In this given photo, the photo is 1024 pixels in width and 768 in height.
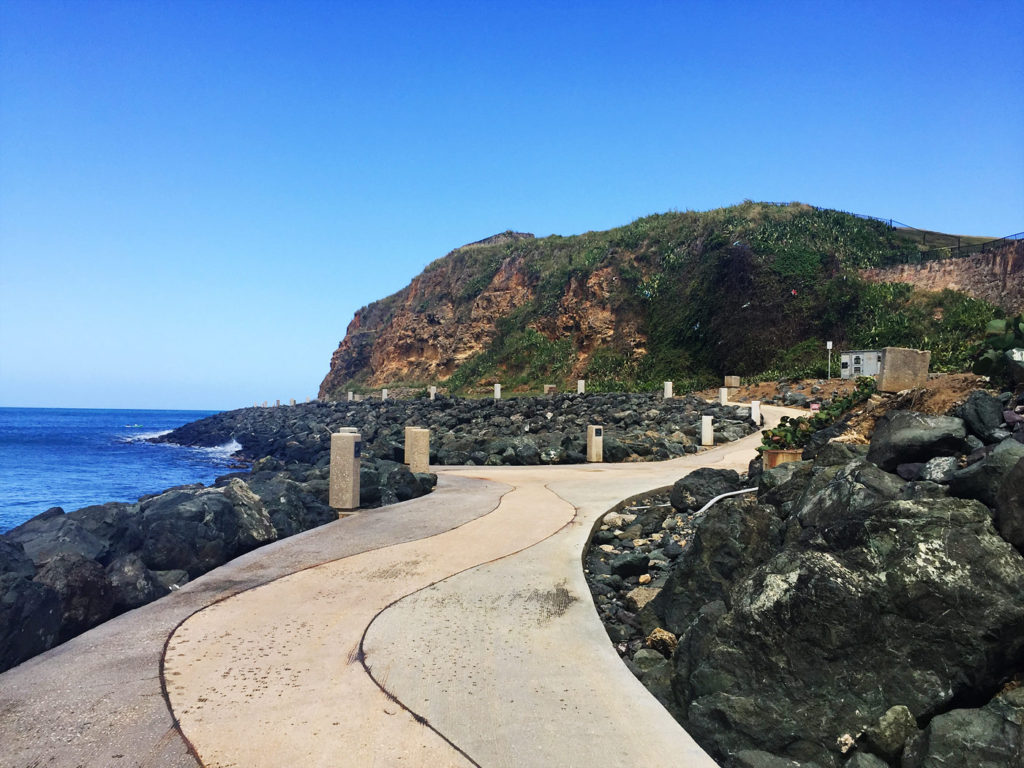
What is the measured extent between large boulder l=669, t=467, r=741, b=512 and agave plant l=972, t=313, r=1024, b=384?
3.44m

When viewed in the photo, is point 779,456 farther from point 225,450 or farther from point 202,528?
point 225,450

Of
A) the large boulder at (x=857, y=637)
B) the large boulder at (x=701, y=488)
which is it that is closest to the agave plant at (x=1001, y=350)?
the large boulder at (x=701, y=488)

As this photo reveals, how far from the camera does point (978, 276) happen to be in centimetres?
3347

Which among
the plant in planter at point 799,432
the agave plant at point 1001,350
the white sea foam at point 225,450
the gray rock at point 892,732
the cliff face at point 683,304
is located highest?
the cliff face at point 683,304

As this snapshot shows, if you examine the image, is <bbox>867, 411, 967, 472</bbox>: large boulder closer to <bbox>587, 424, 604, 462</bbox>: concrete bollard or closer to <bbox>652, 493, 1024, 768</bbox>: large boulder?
<bbox>652, 493, 1024, 768</bbox>: large boulder

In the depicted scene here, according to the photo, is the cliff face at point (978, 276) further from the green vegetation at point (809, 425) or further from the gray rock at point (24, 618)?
the gray rock at point (24, 618)

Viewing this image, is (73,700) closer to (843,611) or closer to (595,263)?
(843,611)

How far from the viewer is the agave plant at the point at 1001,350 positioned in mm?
7105

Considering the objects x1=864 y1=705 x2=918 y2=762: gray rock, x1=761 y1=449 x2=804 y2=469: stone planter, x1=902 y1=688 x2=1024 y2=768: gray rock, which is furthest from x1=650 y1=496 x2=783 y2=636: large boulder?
x1=761 y1=449 x2=804 y2=469: stone planter

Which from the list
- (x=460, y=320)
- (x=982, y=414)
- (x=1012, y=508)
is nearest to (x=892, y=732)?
(x=1012, y=508)

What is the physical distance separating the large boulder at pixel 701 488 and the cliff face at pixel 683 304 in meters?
20.1

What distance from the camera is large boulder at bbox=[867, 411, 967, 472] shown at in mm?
5516

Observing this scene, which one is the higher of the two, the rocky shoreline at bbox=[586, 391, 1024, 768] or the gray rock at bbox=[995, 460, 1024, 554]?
the gray rock at bbox=[995, 460, 1024, 554]

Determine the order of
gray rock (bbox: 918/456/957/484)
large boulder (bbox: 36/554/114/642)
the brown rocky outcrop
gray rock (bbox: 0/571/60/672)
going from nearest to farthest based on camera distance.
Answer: gray rock (bbox: 0/571/60/672) < large boulder (bbox: 36/554/114/642) < gray rock (bbox: 918/456/957/484) < the brown rocky outcrop
